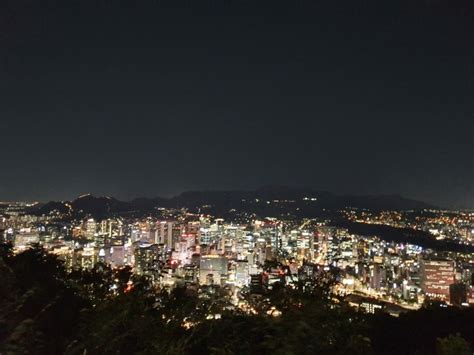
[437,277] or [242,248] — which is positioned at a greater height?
[242,248]

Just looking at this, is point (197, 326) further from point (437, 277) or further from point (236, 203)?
point (236, 203)

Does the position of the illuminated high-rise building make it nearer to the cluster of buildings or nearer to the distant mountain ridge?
the cluster of buildings

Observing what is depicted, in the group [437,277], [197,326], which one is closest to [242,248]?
[437,277]

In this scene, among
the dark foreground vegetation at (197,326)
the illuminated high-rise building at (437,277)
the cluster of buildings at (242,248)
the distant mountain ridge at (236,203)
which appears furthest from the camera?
the distant mountain ridge at (236,203)

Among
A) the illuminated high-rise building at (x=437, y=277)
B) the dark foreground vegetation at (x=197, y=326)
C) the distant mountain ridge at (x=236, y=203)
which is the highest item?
the distant mountain ridge at (x=236, y=203)

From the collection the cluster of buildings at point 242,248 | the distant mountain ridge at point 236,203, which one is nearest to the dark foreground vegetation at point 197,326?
the cluster of buildings at point 242,248

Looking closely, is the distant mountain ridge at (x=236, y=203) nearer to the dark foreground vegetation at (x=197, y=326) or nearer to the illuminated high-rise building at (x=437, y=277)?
the illuminated high-rise building at (x=437, y=277)

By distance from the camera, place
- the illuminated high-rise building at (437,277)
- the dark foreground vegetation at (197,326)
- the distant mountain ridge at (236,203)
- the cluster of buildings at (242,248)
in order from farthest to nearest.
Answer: the distant mountain ridge at (236,203), the illuminated high-rise building at (437,277), the cluster of buildings at (242,248), the dark foreground vegetation at (197,326)
